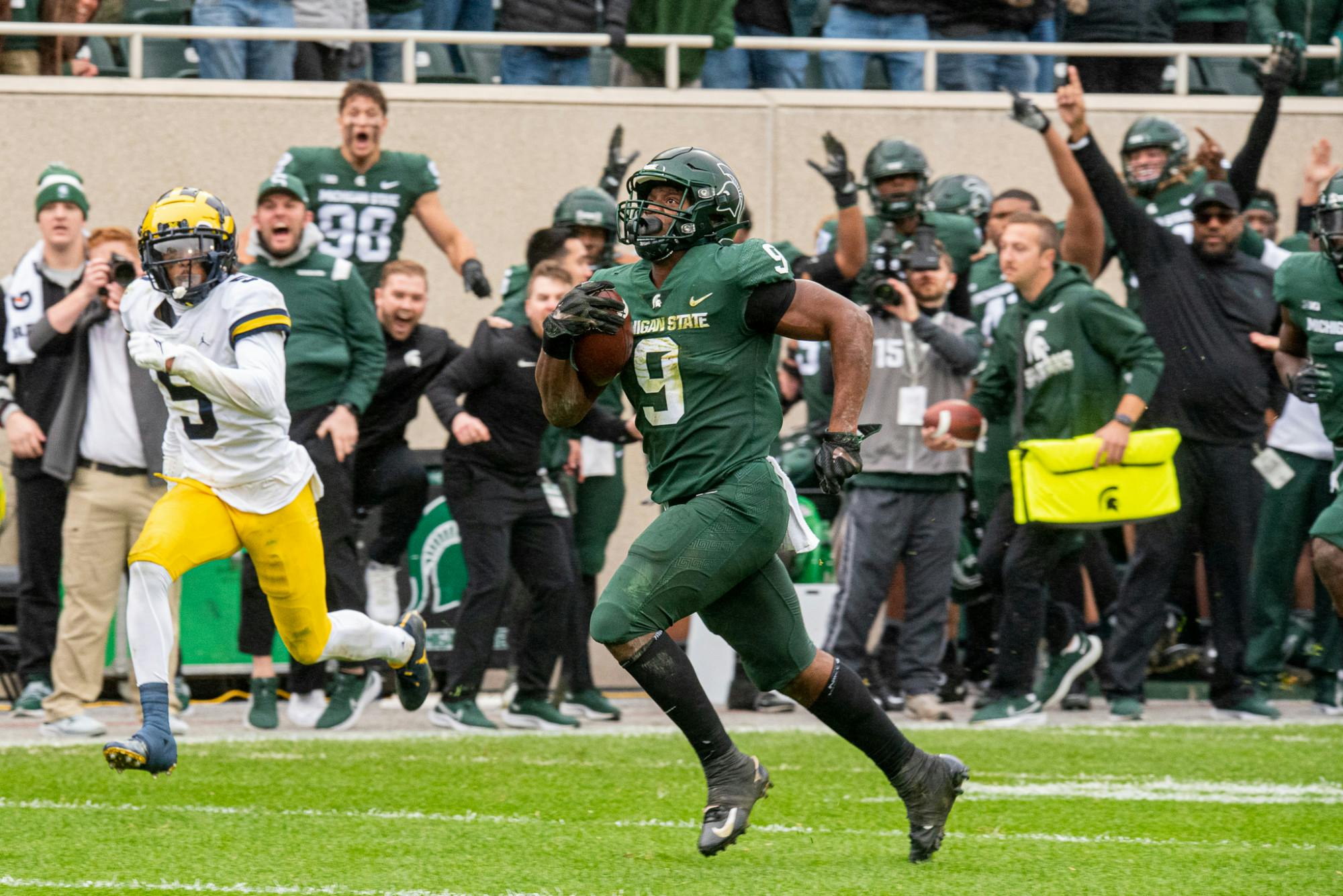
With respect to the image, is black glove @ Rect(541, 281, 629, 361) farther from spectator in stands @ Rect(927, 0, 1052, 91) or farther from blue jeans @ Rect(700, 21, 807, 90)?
spectator in stands @ Rect(927, 0, 1052, 91)

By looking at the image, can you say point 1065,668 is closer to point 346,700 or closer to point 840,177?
point 840,177

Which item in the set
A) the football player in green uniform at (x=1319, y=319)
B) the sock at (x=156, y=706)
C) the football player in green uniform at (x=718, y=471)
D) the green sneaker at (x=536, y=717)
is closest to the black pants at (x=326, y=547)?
the green sneaker at (x=536, y=717)

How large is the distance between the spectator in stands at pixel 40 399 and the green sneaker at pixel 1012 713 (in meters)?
3.96

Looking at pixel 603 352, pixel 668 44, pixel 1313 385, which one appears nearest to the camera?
pixel 603 352

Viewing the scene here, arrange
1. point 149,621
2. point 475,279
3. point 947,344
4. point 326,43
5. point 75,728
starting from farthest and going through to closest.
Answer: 1. point 326,43
2. point 475,279
3. point 947,344
4. point 75,728
5. point 149,621

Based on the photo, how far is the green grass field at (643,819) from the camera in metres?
4.64

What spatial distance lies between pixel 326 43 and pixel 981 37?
3866 millimetres

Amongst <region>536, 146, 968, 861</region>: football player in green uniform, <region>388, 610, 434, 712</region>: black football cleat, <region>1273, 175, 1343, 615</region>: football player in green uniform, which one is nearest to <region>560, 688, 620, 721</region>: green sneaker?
<region>388, 610, 434, 712</region>: black football cleat

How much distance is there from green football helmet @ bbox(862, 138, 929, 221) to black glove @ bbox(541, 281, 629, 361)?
4.12 meters

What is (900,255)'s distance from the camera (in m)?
8.29

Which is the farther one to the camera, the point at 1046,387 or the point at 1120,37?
the point at 1120,37

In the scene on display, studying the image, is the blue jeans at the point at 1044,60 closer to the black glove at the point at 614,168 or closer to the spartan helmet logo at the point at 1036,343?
the black glove at the point at 614,168

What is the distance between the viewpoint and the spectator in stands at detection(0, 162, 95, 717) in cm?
788

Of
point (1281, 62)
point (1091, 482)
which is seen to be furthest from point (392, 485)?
point (1281, 62)
